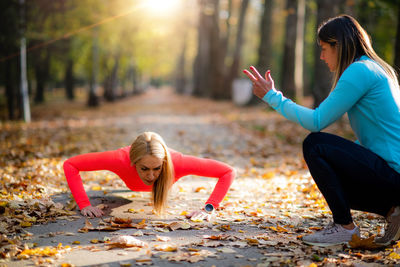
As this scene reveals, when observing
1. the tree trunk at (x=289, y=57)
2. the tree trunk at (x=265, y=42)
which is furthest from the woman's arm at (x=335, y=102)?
the tree trunk at (x=265, y=42)

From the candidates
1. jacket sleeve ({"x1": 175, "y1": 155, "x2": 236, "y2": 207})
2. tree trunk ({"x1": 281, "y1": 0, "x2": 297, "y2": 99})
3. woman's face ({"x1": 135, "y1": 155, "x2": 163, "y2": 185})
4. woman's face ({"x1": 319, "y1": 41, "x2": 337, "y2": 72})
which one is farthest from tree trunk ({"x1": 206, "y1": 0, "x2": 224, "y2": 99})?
woman's face ({"x1": 319, "y1": 41, "x2": 337, "y2": 72})

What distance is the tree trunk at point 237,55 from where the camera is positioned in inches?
899

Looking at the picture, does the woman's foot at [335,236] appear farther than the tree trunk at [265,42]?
No

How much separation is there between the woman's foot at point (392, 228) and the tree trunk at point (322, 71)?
779cm

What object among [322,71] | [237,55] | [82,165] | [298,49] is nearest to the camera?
[82,165]

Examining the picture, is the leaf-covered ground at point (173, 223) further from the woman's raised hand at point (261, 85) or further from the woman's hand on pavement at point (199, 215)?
the woman's raised hand at point (261, 85)

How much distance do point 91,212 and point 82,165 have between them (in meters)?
0.47

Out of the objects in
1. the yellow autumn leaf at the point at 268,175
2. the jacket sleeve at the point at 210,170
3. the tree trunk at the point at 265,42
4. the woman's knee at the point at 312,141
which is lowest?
the yellow autumn leaf at the point at 268,175

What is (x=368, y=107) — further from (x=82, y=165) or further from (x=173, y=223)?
(x=82, y=165)

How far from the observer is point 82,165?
157 inches

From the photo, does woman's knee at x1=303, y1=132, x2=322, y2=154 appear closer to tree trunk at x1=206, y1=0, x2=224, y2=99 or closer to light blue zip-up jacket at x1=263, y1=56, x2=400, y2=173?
light blue zip-up jacket at x1=263, y1=56, x2=400, y2=173

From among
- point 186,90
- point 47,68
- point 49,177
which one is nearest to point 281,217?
point 49,177

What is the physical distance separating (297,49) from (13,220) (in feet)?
47.1

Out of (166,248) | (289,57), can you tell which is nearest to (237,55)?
(289,57)
